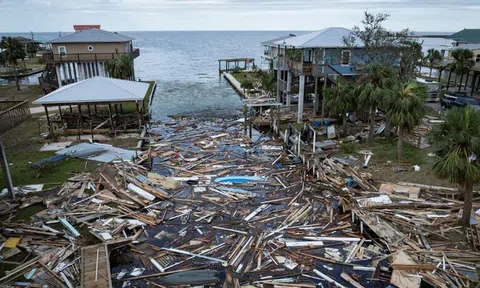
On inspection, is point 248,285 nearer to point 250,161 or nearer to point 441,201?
point 441,201

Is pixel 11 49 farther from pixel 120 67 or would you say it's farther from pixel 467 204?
pixel 467 204

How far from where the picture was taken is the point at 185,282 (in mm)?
11875

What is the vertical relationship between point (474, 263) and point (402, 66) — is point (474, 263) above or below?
below

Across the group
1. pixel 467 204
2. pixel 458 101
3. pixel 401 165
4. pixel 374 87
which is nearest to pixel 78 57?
pixel 374 87

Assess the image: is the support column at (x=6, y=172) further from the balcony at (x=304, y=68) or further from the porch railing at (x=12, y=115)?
the balcony at (x=304, y=68)

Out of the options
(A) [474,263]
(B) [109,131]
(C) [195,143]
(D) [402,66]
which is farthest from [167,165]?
(D) [402,66]

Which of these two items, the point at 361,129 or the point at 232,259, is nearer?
the point at 232,259

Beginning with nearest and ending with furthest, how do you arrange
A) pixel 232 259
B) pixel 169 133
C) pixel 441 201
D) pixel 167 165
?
pixel 232 259
pixel 441 201
pixel 167 165
pixel 169 133

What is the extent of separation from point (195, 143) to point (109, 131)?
23.3 feet

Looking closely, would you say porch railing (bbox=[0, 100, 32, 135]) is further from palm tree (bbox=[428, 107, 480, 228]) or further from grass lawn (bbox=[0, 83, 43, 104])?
grass lawn (bbox=[0, 83, 43, 104])

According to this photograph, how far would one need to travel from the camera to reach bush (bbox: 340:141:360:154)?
23562 mm

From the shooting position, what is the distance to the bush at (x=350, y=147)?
77.3 ft

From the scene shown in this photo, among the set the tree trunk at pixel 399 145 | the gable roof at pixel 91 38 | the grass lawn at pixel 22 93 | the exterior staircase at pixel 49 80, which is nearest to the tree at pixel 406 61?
the tree trunk at pixel 399 145

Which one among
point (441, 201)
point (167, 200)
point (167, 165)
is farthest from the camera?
point (167, 165)
